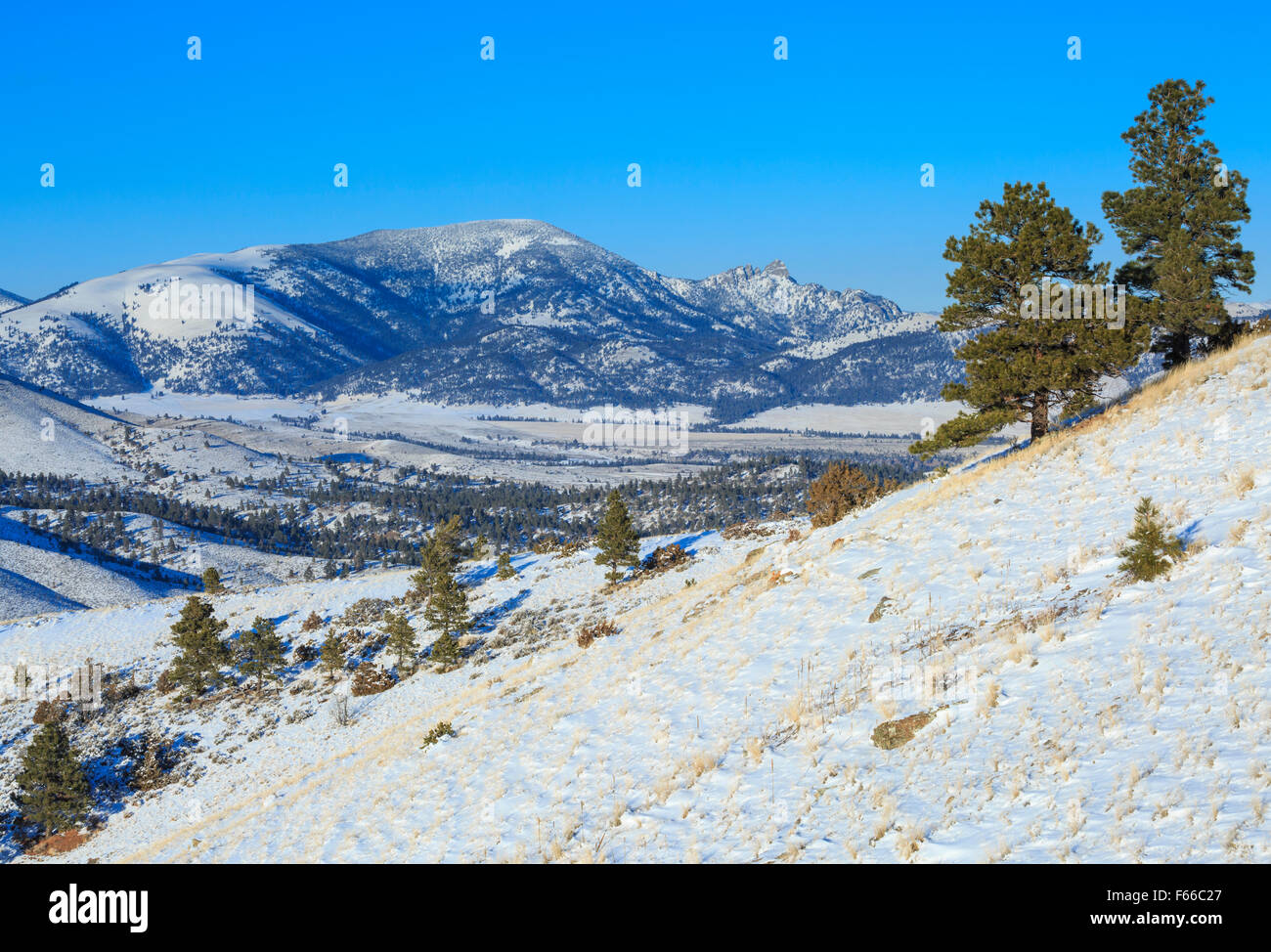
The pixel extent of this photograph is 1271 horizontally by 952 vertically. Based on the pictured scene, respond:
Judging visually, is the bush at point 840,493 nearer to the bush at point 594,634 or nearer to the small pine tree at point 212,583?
the bush at point 594,634

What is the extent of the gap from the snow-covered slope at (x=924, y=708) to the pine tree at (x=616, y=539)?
15.4 meters

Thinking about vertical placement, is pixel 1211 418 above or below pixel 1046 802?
above

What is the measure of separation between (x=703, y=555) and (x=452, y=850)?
3751cm

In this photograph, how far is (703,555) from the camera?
164 feet

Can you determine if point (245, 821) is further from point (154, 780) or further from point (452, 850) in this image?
point (154, 780)

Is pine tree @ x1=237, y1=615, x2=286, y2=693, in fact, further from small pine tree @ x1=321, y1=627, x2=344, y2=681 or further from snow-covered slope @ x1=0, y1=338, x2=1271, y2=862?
snow-covered slope @ x1=0, y1=338, x2=1271, y2=862

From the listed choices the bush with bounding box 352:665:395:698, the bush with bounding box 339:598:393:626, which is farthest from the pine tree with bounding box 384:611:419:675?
the bush with bounding box 339:598:393:626

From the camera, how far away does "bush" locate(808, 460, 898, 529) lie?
132 ft

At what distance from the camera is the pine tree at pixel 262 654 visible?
4591 centimetres

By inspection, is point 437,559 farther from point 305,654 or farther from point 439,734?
point 439,734

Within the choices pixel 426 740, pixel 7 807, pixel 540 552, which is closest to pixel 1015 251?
pixel 426 740

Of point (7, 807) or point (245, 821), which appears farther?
point (7, 807)

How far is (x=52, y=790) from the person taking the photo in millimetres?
35844

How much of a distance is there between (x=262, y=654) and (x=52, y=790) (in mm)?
11983
